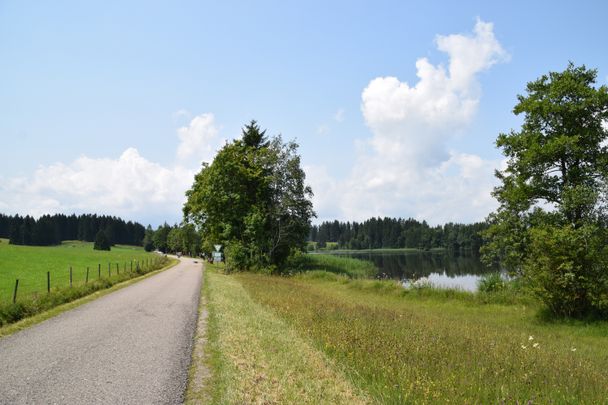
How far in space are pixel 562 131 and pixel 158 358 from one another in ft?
67.2

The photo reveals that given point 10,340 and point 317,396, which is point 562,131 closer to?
point 317,396

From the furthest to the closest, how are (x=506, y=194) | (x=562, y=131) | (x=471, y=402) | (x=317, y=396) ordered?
1. (x=506, y=194)
2. (x=562, y=131)
3. (x=317, y=396)
4. (x=471, y=402)

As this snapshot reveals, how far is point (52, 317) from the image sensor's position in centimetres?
1461

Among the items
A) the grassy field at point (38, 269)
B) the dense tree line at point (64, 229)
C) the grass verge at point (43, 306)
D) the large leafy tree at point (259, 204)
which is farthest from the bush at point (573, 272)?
the dense tree line at point (64, 229)

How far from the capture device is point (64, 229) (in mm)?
169375

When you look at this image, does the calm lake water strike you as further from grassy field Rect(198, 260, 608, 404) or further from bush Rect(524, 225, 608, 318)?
grassy field Rect(198, 260, 608, 404)

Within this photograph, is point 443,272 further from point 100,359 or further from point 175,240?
point 175,240

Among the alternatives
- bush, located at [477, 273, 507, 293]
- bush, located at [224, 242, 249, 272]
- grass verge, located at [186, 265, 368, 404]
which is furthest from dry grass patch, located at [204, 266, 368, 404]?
bush, located at [224, 242, 249, 272]

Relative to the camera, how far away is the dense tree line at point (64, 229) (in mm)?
137250

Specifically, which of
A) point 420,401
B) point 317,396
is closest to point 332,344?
point 317,396

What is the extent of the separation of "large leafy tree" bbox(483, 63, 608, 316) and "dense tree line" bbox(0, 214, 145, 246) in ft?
489

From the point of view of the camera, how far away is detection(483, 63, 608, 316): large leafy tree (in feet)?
52.5

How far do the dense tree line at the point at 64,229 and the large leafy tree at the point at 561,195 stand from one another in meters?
149

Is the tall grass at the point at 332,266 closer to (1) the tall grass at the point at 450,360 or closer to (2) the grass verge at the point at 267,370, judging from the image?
(1) the tall grass at the point at 450,360
